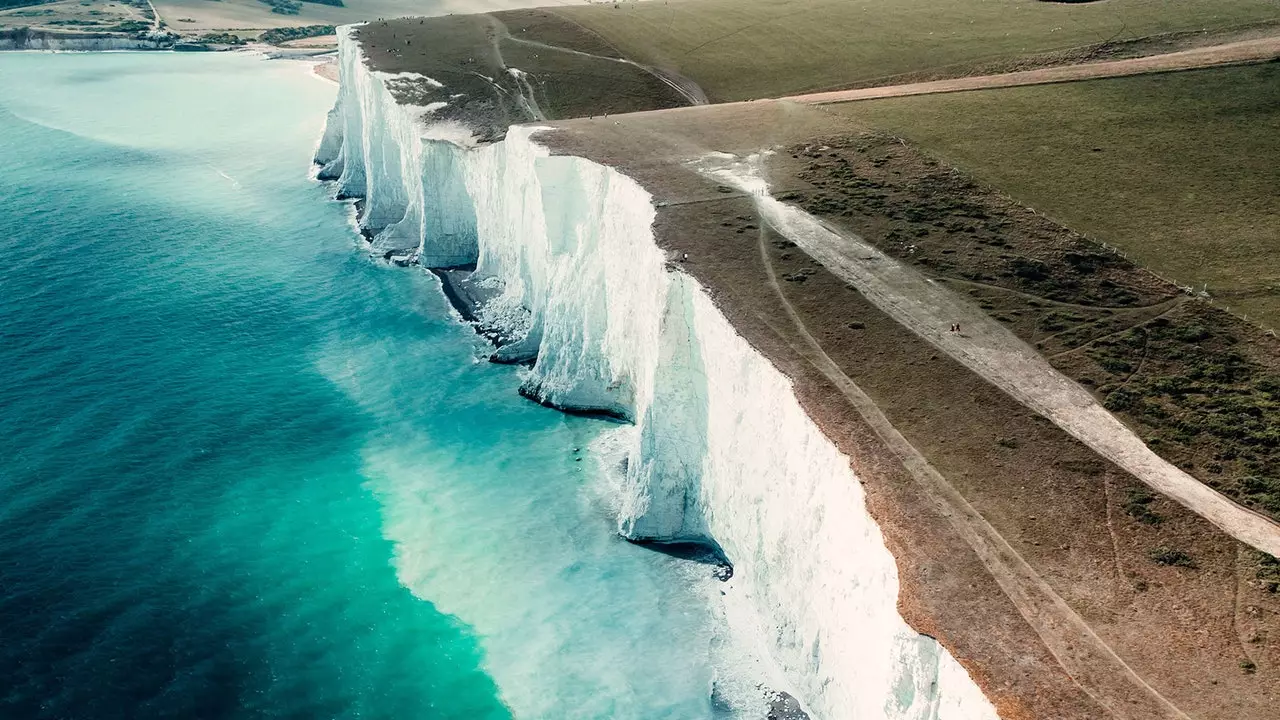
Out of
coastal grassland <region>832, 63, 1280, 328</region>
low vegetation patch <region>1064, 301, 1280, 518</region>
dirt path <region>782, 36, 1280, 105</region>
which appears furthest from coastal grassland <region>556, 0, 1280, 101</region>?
low vegetation patch <region>1064, 301, 1280, 518</region>

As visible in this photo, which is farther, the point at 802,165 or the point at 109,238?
the point at 109,238

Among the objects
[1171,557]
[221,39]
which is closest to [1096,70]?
[1171,557]

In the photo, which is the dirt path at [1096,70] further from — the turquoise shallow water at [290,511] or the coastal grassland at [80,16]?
the coastal grassland at [80,16]

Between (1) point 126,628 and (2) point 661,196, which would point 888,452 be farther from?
(1) point 126,628

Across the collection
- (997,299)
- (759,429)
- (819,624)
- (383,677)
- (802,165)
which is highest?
(802,165)

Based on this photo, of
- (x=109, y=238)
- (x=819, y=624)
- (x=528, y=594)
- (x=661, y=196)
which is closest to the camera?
(x=819, y=624)

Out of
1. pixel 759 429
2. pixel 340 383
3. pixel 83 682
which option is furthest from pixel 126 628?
pixel 759 429

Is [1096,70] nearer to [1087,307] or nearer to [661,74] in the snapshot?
[1087,307]
